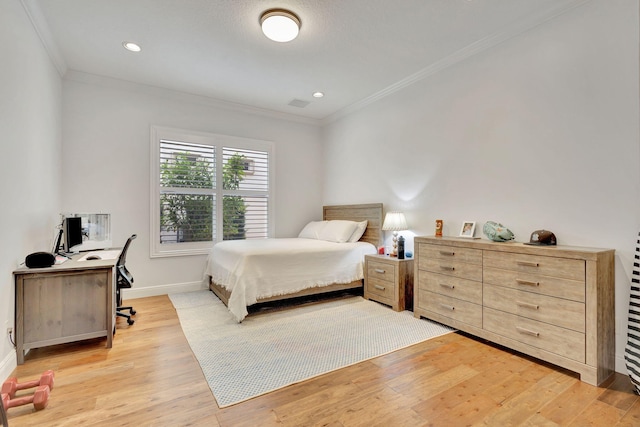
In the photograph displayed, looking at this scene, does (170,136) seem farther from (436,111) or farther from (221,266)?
(436,111)

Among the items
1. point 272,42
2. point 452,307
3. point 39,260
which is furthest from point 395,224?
point 39,260

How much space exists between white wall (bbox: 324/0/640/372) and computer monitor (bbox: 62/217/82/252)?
3631mm

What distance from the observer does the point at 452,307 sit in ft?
9.23

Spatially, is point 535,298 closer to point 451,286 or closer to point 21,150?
point 451,286

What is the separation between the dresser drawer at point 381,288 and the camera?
3.45 metres

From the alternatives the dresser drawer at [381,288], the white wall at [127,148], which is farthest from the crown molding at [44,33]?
the dresser drawer at [381,288]

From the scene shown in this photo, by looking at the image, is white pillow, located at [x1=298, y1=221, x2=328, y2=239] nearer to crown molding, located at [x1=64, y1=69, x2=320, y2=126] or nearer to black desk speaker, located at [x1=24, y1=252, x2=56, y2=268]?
crown molding, located at [x1=64, y1=69, x2=320, y2=126]

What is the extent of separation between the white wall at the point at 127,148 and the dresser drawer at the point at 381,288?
7.97 feet

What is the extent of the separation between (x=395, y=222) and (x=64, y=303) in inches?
129

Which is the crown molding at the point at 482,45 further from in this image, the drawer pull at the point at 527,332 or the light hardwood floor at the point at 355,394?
the light hardwood floor at the point at 355,394

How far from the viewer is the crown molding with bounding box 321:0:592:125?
2.49 m

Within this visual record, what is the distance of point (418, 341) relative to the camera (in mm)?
2607

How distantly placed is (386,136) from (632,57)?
2436 millimetres

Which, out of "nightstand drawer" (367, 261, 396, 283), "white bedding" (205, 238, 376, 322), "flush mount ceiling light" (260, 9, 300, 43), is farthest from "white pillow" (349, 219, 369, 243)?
"flush mount ceiling light" (260, 9, 300, 43)
